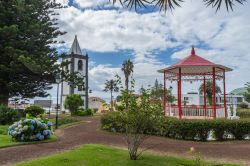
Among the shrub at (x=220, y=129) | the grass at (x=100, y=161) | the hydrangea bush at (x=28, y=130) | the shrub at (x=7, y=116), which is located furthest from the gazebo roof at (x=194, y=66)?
the shrub at (x=7, y=116)

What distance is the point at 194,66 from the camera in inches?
719

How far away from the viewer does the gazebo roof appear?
18.1m

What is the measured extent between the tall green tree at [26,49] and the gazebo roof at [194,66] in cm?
1138

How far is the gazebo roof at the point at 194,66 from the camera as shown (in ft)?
59.5

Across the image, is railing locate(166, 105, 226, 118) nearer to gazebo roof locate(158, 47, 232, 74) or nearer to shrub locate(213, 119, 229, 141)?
gazebo roof locate(158, 47, 232, 74)

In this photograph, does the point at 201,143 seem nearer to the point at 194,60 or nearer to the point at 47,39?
the point at 194,60

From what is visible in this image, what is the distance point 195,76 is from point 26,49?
15.2 meters

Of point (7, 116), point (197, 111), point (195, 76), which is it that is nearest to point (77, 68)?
point (7, 116)

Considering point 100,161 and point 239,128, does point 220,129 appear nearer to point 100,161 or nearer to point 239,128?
point 239,128

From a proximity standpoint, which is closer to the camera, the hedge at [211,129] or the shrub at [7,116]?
the hedge at [211,129]

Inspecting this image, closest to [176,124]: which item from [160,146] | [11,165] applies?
[160,146]

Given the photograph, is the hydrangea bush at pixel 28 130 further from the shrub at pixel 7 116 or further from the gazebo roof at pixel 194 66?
the gazebo roof at pixel 194 66

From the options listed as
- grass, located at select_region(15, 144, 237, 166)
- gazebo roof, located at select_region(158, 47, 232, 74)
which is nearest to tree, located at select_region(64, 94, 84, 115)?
gazebo roof, located at select_region(158, 47, 232, 74)

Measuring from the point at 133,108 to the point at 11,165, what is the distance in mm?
3687
